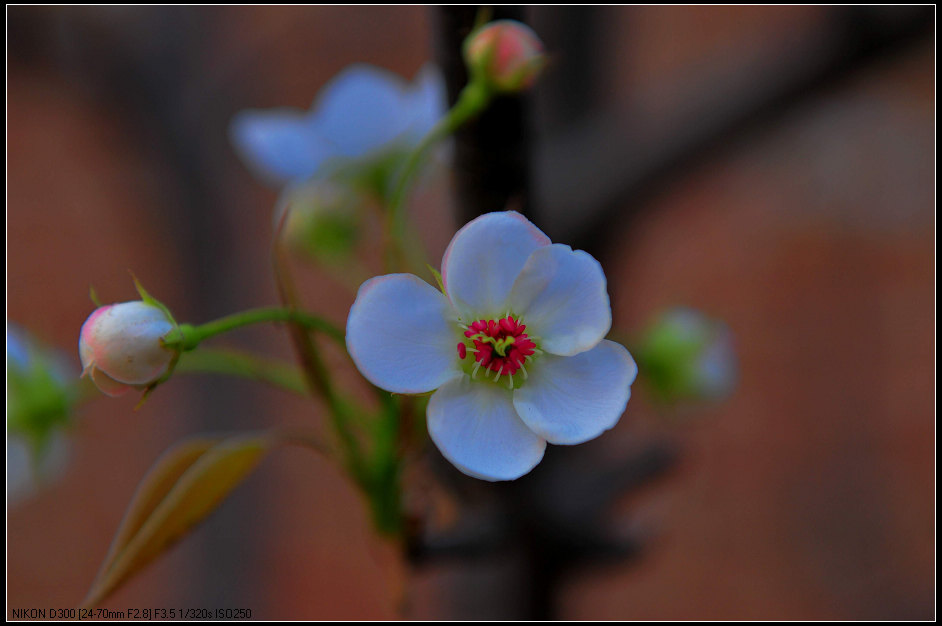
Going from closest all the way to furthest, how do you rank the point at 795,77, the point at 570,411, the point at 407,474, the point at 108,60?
the point at 570,411 < the point at 407,474 < the point at 795,77 < the point at 108,60

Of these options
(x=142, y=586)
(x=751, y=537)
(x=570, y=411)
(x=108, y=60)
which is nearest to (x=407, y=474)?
(x=570, y=411)

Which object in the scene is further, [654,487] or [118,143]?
[118,143]

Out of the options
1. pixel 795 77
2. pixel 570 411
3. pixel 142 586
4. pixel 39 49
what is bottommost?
pixel 570 411

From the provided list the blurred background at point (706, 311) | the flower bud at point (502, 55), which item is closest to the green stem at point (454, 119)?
the flower bud at point (502, 55)

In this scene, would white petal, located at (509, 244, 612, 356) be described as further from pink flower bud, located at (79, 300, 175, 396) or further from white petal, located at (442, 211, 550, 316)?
pink flower bud, located at (79, 300, 175, 396)

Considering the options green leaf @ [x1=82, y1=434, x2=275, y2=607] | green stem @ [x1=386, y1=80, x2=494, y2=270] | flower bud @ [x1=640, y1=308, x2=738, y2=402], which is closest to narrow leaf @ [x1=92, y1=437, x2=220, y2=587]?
green leaf @ [x1=82, y1=434, x2=275, y2=607]

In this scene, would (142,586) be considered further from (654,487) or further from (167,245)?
(654,487)

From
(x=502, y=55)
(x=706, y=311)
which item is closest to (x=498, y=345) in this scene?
(x=502, y=55)
